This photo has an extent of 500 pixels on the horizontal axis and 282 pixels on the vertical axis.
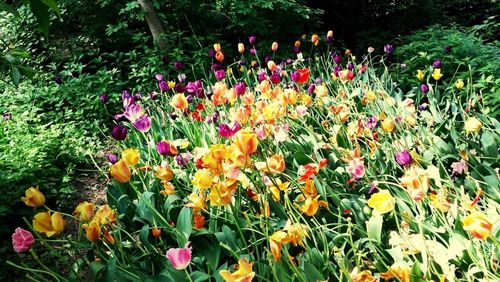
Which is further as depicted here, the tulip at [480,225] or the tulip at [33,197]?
the tulip at [33,197]

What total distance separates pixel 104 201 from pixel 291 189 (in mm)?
1498

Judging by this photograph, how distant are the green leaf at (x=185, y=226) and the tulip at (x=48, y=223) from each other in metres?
0.43

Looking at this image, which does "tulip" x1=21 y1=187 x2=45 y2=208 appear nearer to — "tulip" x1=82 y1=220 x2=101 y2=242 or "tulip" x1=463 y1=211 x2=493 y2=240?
"tulip" x1=82 y1=220 x2=101 y2=242

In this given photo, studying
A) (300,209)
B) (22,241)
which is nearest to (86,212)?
(22,241)

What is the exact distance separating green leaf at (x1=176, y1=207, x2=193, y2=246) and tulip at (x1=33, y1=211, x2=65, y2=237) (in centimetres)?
43

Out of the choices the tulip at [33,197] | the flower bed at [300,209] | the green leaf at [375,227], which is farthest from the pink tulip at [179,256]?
the green leaf at [375,227]

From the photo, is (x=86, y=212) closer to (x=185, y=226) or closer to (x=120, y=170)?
(x=120, y=170)

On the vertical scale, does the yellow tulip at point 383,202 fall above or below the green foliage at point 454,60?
above

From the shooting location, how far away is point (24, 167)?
2938mm

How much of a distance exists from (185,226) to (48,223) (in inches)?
18.3

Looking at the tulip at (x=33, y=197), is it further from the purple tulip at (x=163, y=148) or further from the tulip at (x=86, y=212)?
the purple tulip at (x=163, y=148)

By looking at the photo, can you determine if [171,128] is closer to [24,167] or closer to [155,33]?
[24,167]

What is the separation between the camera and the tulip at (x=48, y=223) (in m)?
1.35

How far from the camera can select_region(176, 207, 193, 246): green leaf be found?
1.65 meters
